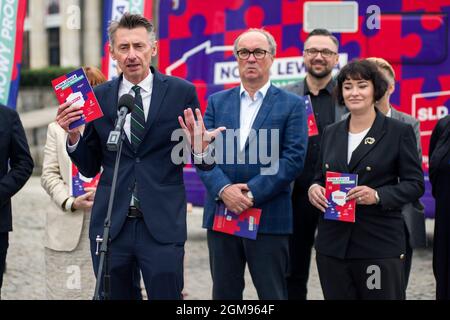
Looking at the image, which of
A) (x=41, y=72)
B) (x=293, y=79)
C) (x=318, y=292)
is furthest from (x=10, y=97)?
(x=41, y=72)

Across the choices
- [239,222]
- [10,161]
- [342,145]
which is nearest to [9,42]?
[10,161]

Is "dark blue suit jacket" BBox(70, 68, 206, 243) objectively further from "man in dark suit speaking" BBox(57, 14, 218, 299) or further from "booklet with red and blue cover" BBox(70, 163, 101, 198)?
"booklet with red and blue cover" BBox(70, 163, 101, 198)

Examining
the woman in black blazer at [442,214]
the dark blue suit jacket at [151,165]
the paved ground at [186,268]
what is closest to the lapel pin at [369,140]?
the woman in black blazer at [442,214]

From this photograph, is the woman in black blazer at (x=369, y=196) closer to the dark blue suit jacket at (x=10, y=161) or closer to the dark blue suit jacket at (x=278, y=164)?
the dark blue suit jacket at (x=278, y=164)

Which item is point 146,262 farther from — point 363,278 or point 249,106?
point 249,106

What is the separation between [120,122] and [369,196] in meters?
1.63

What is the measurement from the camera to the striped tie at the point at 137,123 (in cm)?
434

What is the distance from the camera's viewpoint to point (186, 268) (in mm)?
8289

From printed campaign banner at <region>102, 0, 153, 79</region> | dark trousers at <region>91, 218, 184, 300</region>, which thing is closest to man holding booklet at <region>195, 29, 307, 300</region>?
dark trousers at <region>91, 218, 184, 300</region>

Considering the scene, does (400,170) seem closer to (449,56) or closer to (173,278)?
(173,278)

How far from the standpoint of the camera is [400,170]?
4.81 meters

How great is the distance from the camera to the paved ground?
7195 mm

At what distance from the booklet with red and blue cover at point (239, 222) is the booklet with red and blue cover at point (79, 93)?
1349 mm

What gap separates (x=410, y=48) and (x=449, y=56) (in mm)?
392
